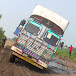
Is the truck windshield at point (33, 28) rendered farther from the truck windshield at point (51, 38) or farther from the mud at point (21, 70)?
the mud at point (21, 70)

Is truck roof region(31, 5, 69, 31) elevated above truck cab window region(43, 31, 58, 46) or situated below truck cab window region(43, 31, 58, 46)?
above

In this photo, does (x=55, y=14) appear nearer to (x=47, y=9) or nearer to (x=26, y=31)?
(x=47, y=9)

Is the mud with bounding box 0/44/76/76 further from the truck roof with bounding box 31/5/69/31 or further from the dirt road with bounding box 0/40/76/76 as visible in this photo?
the truck roof with bounding box 31/5/69/31

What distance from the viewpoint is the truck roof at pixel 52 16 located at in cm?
1085

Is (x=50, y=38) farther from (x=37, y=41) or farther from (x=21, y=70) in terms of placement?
(x=21, y=70)

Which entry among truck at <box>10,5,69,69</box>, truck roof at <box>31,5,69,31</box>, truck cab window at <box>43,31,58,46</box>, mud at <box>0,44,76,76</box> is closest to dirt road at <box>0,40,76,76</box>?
mud at <box>0,44,76,76</box>

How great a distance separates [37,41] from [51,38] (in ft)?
3.16

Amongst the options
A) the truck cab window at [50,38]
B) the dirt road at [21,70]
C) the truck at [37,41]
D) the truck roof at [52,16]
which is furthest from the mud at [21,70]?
the truck roof at [52,16]

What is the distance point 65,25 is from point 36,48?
2696 millimetres

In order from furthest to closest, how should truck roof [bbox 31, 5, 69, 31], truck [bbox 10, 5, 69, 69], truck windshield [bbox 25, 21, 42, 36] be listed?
truck roof [bbox 31, 5, 69, 31] → truck windshield [bbox 25, 21, 42, 36] → truck [bbox 10, 5, 69, 69]

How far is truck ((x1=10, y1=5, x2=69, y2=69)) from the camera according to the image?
984cm

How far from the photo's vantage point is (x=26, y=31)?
10000mm

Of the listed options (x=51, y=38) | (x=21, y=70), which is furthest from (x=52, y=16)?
(x=21, y=70)

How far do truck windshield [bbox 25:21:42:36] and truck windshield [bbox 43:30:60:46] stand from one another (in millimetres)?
566
